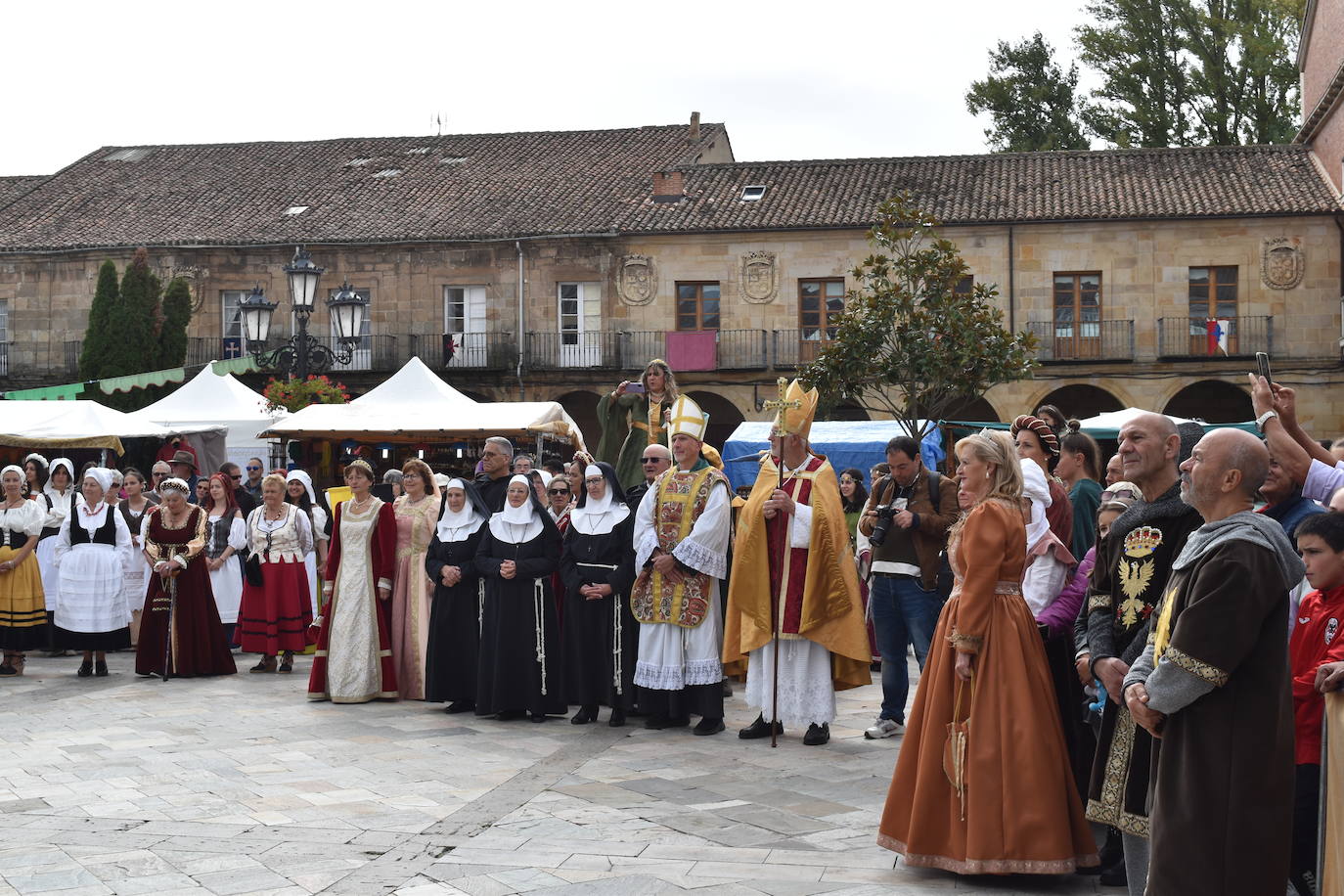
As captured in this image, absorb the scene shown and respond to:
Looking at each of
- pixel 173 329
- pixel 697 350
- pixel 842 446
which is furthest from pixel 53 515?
pixel 697 350

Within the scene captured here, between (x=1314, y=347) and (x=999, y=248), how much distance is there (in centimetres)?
683

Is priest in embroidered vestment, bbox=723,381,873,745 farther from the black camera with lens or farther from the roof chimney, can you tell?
the roof chimney

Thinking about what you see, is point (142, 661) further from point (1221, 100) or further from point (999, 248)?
point (1221, 100)

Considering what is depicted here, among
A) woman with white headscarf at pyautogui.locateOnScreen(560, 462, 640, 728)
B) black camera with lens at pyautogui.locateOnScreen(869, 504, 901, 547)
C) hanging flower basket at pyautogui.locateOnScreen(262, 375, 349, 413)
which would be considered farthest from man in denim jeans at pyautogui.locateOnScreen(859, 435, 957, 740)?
hanging flower basket at pyautogui.locateOnScreen(262, 375, 349, 413)

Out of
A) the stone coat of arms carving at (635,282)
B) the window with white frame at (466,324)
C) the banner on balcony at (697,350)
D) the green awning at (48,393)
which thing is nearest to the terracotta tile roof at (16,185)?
the window with white frame at (466,324)

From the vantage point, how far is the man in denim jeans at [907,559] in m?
8.13

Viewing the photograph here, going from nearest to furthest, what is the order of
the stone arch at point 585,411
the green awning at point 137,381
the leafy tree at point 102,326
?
the green awning at point 137,381, the leafy tree at point 102,326, the stone arch at point 585,411

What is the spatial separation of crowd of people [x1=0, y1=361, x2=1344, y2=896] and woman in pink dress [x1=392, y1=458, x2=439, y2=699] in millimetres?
19

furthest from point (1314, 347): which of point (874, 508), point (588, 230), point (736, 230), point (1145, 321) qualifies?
point (874, 508)

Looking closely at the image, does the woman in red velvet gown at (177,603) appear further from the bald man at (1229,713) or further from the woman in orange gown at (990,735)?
the bald man at (1229,713)

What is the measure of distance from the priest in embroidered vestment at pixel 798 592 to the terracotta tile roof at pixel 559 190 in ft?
77.5

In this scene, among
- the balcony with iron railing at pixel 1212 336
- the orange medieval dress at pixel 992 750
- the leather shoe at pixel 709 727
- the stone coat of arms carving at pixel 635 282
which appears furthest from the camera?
the stone coat of arms carving at pixel 635 282

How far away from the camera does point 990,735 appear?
5.24 m

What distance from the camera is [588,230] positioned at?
32.4 meters
